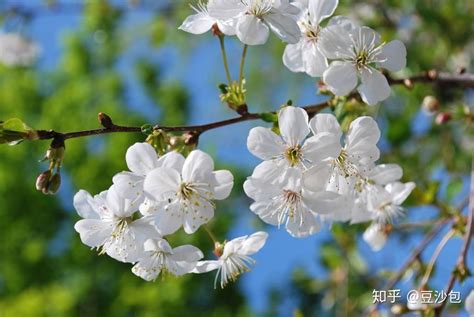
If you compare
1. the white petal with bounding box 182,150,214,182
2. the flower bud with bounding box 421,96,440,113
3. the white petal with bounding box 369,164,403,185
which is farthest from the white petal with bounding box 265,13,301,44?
the flower bud with bounding box 421,96,440,113

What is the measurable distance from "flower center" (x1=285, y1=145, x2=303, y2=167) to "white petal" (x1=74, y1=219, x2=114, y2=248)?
1.00 ft

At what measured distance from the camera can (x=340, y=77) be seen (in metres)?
0.95

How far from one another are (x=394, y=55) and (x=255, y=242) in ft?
1.22

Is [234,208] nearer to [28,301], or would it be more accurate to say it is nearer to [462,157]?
[28,301]

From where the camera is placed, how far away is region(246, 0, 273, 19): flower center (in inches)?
36.1

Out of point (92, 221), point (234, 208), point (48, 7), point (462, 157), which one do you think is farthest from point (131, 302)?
point (92, 221)

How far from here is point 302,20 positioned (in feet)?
3.28

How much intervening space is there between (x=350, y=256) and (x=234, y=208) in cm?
569

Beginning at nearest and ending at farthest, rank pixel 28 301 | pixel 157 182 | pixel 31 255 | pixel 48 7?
pixel 157 182 < pixel 48 7 < pixel 28 301 < pixel 31 255

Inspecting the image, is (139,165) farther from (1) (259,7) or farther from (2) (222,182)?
(1) (259,7)

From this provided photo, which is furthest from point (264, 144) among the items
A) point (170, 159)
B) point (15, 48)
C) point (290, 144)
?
point (15, 48)

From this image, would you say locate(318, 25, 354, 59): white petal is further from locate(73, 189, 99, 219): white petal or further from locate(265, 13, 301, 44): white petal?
locate(73, 189, 99, 219): white petal

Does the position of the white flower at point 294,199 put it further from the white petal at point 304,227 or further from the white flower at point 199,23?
the white flower at point 199,23

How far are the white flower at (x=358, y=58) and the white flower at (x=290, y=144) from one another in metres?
0.10
